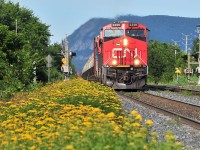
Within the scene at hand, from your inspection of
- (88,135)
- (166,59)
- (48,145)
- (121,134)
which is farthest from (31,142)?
(166,59)

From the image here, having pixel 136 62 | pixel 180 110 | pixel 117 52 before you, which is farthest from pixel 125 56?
pixel 180 110

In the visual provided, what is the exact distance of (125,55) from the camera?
29359mm

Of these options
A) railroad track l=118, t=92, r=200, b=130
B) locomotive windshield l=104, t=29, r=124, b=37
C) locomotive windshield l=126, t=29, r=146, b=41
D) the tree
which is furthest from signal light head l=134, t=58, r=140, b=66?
the tree

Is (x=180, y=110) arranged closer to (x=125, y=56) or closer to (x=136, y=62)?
(x=136, y=62)

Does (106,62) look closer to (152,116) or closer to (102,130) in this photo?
(152,116)

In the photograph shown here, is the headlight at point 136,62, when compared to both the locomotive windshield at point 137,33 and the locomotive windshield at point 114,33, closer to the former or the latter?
the locomotive windshield at point 137,33

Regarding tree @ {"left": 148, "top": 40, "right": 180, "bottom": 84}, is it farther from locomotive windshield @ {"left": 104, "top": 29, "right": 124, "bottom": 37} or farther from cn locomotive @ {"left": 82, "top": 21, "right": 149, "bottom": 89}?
locomotive windshield @ {"left": 104, "top": 29, "right": 124, "bottom": 37}

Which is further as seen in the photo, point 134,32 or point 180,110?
point 134,32

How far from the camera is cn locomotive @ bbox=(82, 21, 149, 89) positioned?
29.0m

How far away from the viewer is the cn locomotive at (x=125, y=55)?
2900 centimetres

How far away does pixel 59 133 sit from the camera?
6355 millimetres

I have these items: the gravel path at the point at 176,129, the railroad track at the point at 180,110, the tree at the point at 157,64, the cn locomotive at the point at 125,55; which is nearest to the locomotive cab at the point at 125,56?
the cn locomotive at the point at 125,55

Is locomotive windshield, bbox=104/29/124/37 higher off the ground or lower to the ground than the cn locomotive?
higher

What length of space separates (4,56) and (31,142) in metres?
25.5
